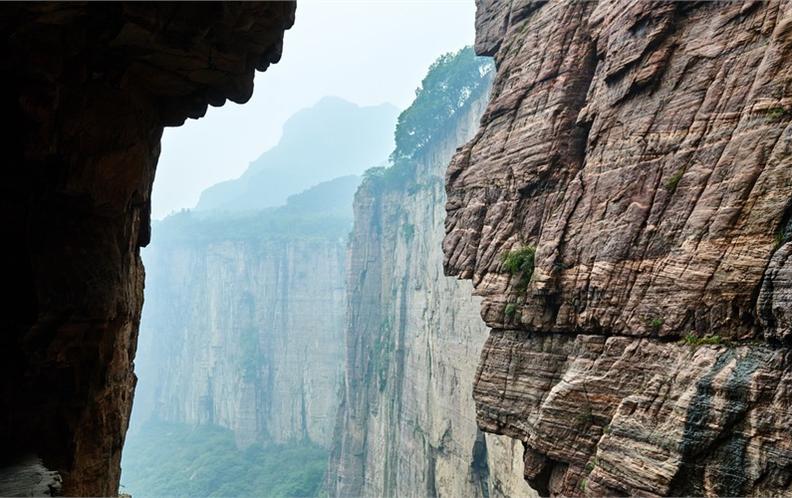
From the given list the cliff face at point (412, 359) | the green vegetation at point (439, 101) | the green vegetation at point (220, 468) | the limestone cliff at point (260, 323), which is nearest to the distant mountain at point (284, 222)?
the limestone cliff at point (260, 323)

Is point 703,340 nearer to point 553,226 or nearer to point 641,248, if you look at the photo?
point 641,248

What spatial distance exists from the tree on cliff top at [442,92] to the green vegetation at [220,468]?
42.5 metres

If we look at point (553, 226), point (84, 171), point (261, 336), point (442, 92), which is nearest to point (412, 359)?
point (442, 92)

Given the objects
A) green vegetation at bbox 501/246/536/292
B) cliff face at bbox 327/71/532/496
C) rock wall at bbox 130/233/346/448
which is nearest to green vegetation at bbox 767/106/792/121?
green vegetation at bbox 501/246/536/292

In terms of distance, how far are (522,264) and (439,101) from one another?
123 feet

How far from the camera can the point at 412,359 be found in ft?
144

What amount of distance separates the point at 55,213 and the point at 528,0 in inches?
584

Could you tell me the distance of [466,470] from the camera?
31.5 m

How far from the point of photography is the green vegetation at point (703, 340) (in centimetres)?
1045

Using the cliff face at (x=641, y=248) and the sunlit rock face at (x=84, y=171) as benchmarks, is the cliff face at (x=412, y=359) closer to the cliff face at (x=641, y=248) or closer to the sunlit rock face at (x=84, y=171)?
the cliff face at (x=641, y=248)

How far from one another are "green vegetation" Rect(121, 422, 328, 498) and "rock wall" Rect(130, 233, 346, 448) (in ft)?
7.72

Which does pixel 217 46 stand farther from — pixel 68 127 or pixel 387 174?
pixel 387 174

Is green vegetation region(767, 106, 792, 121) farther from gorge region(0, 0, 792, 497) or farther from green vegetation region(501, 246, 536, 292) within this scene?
green vegetation region(501, 246, 536, 292)

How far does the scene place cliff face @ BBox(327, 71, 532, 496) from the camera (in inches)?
1298
